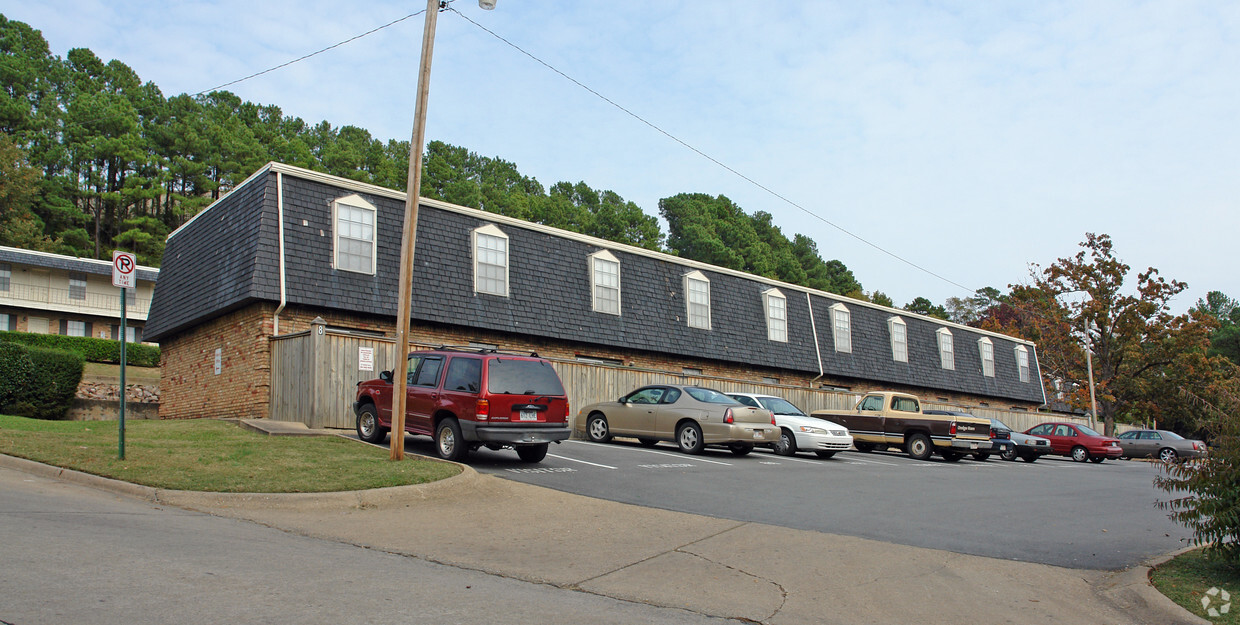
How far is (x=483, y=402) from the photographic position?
41.0 feet

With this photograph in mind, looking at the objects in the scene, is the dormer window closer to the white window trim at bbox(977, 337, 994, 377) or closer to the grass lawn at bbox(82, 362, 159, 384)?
the grass lawn at bbox(82, 362, 159, 384)

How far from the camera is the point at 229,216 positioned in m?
20.5

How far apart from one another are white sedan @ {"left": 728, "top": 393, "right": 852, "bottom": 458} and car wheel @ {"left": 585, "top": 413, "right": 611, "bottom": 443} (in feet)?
9.66

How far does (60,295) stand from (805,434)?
43.6 m

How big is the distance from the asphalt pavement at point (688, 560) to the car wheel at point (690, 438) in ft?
22.2

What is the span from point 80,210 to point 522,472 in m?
53.6

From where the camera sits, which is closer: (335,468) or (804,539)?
(804,539)

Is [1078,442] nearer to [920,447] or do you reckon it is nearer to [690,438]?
[920,447]

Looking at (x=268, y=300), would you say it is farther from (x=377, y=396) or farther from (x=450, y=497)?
(x=450, y=497)

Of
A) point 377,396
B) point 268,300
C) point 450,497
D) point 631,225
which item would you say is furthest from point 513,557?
point 631,225

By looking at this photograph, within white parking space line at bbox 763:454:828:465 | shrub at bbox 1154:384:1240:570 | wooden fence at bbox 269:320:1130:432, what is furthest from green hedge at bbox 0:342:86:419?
shrub at bbox 1154:384:1240:570

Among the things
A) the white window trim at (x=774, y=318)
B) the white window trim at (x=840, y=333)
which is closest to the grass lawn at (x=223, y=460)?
the white window trim at (x=774, y=318)

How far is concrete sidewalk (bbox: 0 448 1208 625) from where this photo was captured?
6.34m

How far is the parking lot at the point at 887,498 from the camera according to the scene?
30.3 feet
